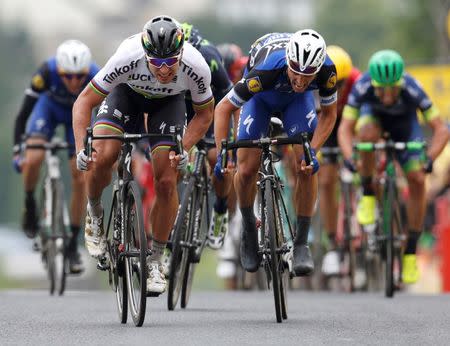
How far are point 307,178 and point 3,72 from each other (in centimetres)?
14133

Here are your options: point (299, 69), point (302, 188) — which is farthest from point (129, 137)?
point (302, 188)

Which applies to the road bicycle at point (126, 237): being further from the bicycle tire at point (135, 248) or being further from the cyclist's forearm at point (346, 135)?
the cyclist's forearm at point (346, 135)

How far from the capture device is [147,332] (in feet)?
35.3

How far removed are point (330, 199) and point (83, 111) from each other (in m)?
6.85

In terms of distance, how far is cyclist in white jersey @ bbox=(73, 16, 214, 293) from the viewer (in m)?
11.3

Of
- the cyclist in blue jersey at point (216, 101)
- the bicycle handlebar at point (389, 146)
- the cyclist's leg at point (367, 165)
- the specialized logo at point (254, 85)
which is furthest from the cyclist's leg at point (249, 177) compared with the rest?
the cyclist's leg at point (367, 165)

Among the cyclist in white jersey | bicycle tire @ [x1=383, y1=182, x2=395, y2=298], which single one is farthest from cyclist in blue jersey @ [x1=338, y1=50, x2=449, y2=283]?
the cyclist in white jersey

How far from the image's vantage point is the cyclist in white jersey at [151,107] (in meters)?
11.3

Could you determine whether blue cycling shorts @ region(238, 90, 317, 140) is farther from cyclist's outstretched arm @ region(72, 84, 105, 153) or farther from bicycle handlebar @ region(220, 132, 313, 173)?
cyclist's outstretched arm @ region(72, 84, 105, 153)

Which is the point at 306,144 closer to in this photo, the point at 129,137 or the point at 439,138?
the point at 129,137

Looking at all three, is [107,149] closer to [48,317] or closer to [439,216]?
[48,317]

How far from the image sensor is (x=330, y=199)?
59.6ft

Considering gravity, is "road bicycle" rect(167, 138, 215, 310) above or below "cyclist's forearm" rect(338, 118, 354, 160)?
below

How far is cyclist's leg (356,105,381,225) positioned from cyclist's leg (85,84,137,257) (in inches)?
195
